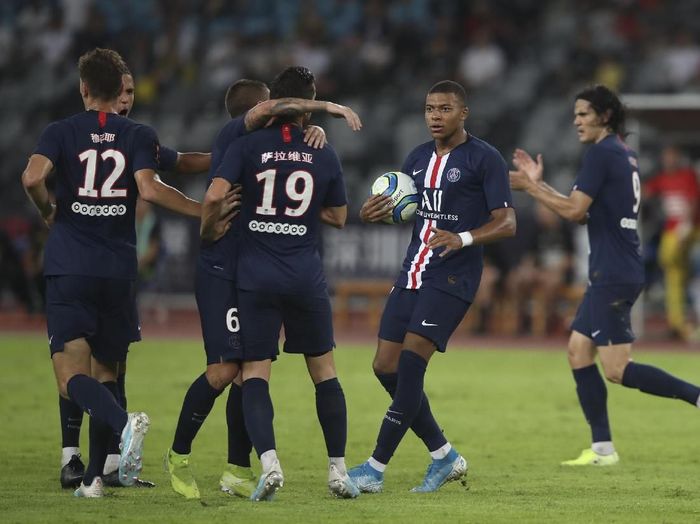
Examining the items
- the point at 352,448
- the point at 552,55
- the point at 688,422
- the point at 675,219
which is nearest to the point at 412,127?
the point at 552,55

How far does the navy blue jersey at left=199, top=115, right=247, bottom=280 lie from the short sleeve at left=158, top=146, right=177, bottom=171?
0.44m

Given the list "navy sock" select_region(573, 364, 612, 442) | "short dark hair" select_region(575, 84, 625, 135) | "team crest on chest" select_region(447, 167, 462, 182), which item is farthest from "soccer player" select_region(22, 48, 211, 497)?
"navy sock" select_region(573, 364, 612, 442)

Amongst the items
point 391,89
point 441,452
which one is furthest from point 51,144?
point 391,89

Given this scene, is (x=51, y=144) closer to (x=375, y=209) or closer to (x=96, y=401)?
(x=96, y=401)

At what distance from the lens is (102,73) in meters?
7.63

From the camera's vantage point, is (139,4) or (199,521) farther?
(139,4)

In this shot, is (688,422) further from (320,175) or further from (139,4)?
(139,4)

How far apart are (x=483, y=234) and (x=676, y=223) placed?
10916mm

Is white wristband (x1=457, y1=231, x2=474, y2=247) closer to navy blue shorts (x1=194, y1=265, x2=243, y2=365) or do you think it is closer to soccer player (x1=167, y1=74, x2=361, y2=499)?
soccer player (x1=167, y1=74, x2=361, y2=499)

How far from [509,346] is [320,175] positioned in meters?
10.8

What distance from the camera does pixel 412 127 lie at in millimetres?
22359

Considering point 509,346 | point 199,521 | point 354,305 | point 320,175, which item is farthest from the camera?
point 354,305

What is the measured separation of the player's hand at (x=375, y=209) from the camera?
26.1 feet

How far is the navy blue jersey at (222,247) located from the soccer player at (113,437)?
48cm
